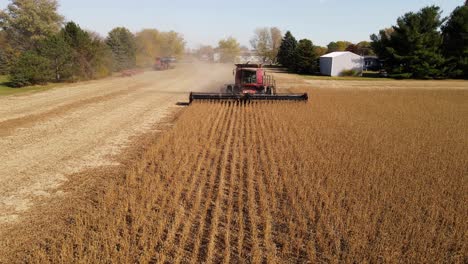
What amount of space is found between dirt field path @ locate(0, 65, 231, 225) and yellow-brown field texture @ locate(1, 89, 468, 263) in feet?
4.12

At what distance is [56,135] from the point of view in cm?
1084

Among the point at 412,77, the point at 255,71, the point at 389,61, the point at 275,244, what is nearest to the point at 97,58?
the point at 255,71

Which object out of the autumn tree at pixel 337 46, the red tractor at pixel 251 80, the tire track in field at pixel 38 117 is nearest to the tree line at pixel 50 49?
the tire track in field at pixel 38 117

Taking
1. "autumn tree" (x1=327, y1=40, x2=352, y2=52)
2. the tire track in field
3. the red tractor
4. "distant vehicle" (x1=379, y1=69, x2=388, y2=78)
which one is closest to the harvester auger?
the red tractor

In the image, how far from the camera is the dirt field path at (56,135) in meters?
6.69

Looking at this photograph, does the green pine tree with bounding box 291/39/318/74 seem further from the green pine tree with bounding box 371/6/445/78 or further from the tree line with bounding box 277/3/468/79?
the green pine tree with bounding box 371/6/445/78

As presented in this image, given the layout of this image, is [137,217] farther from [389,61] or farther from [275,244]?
[389,61]

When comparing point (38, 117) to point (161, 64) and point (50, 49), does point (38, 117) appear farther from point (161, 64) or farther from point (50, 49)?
point (161, 64)

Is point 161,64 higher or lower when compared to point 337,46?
lower

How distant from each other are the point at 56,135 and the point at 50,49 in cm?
2010

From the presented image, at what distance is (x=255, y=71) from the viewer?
57.4ft

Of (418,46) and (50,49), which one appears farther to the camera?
(418,46)

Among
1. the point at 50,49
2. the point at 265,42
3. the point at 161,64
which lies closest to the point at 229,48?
the point at 265,42

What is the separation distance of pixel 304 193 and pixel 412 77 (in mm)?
42782
